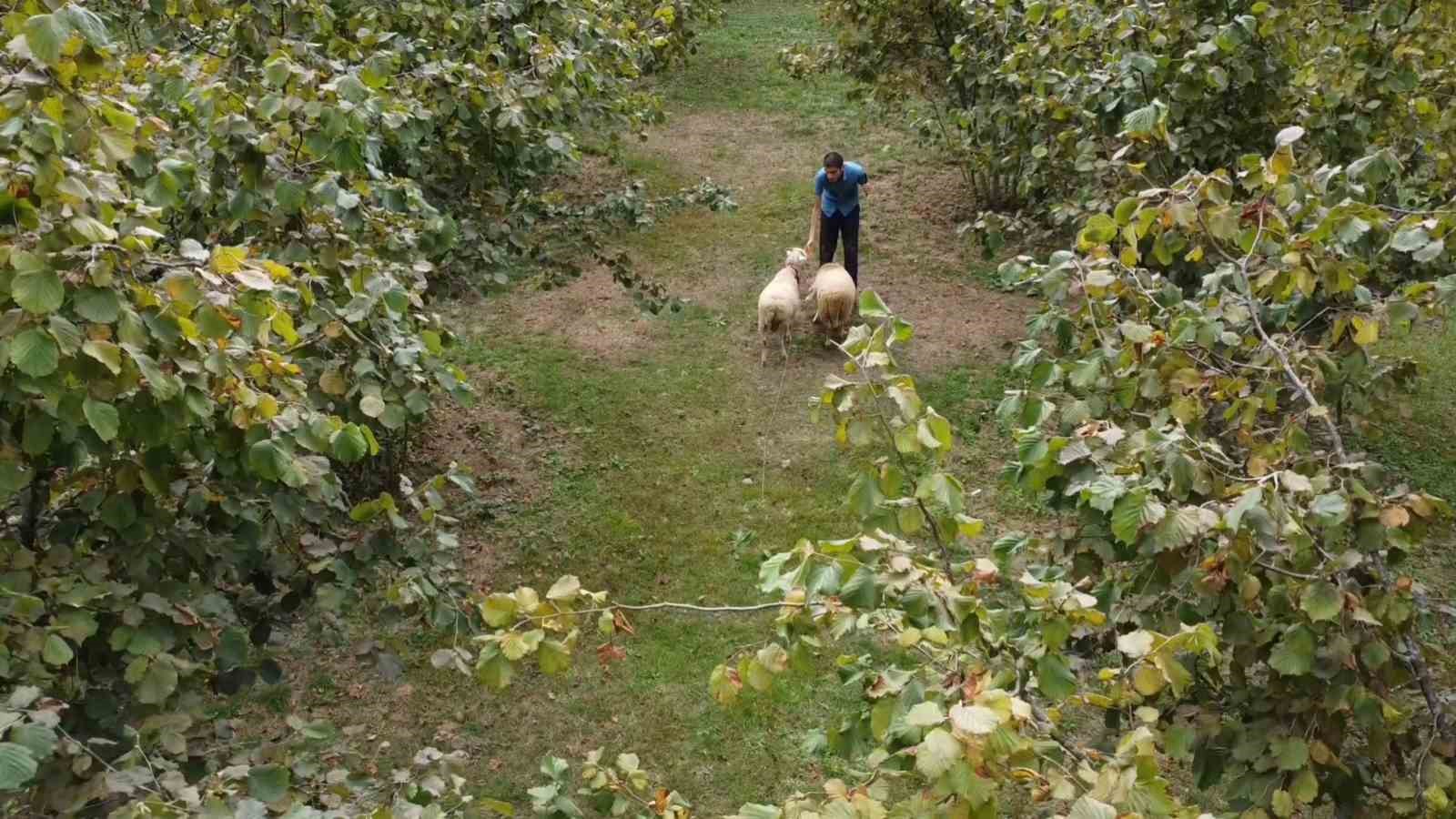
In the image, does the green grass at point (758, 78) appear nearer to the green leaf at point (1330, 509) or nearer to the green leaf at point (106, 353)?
the green leaf at point (1330, 509)

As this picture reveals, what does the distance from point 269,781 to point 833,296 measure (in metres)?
7.50

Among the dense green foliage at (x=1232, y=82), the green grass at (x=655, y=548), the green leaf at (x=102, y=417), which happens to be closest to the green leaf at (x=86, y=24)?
the green leaf at (x=102, y=417)

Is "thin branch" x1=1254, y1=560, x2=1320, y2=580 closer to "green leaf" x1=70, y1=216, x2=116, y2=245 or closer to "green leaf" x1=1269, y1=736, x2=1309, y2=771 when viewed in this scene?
"green leaf" x1=1269, y1=736, x2=1309, y2=771

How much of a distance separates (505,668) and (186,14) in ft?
16.5

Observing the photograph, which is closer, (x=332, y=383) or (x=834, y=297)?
(x=332, y=383)

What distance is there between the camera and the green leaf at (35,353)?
2818 millimetres

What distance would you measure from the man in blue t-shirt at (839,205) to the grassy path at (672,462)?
3.25 feet

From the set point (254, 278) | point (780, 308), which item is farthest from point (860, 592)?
point (780, 308)

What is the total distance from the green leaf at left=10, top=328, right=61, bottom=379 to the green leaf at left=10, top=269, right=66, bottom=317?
0.21ft

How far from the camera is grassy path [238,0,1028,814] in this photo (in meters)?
6.48

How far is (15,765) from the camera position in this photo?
2367 millimetres

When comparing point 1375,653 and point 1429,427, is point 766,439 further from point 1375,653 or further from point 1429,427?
point 1375,653

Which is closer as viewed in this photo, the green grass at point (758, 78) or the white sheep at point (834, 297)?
the white sheep at point (834, 297)

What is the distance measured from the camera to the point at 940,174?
48.5 feet
